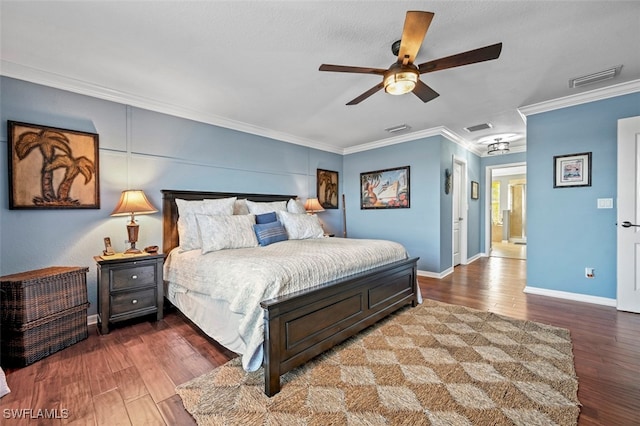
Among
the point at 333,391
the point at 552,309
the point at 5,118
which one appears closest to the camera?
the point at 333,391

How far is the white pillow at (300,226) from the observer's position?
11.6ft

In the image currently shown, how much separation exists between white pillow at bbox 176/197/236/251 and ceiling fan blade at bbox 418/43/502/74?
2.65 metres

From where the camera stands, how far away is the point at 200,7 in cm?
180

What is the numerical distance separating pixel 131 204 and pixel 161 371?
172 cm

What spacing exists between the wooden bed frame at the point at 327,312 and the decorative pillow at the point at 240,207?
2091 mm

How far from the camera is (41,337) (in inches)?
83.2

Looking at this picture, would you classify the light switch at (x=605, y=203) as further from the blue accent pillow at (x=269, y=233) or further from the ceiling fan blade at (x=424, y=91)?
the blue accent pillow at (x=269, y=233)

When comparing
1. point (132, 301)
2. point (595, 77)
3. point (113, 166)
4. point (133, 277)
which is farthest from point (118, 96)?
point (595, 77)

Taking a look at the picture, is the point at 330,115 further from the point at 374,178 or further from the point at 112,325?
the point at 112,325

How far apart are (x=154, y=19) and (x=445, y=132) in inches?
170

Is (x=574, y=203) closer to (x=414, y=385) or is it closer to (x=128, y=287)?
(x=414, y=385)

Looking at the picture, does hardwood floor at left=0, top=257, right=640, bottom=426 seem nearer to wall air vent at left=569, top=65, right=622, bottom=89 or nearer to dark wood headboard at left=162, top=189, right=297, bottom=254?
dark wood headboard at left=162, top=189, right=297, bottom=254

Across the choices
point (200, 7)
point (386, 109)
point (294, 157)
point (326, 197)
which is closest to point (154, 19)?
point (200, 7)

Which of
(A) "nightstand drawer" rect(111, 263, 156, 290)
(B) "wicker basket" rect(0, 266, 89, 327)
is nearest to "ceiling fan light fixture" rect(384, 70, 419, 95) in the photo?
(A) "nightstand drawer" rect(111, 263, 156, 290)
